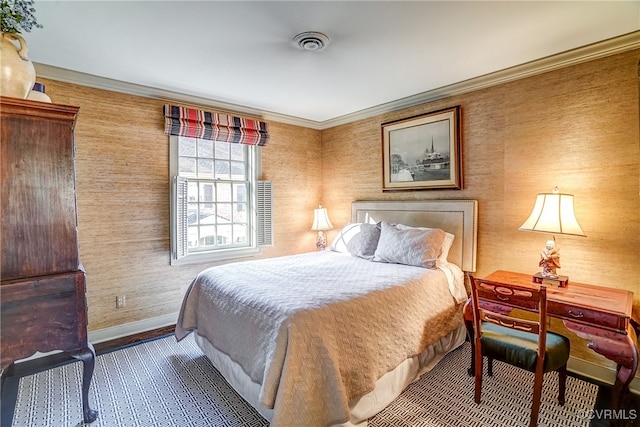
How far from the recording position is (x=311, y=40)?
2.17 meters

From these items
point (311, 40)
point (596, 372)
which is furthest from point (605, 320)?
point (311, 40)

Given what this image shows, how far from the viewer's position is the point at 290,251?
4383 millimetres

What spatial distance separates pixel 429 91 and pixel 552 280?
208 cm

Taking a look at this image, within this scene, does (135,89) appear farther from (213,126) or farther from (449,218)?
(449,218)

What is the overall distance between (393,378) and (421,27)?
232cm

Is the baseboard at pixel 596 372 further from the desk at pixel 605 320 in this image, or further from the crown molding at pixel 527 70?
the crown molding at pixel 527 70

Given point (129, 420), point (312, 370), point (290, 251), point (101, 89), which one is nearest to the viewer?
point (312, 370)

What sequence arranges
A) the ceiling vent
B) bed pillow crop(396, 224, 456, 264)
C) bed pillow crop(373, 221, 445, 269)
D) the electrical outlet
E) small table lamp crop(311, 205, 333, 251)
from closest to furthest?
the ceiling vent
bed pillow crop(373, 221, 445, 269)
bed pillow crop(396, 224, 456, 264)
the electrical outlet
small table lamp crop(311, 205, 333, 251)

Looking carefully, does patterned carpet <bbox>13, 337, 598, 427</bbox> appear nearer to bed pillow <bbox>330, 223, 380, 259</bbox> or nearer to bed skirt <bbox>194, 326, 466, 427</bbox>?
bed skirt <bbox>194, 326, 466, 427</bbox>

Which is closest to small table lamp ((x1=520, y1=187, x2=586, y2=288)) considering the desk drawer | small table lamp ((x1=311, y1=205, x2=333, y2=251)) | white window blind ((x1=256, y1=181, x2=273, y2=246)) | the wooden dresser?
the desk drawer

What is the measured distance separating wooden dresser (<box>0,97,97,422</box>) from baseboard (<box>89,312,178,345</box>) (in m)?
1.74

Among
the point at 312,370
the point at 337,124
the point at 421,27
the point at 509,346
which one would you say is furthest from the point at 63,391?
the point at 337,124

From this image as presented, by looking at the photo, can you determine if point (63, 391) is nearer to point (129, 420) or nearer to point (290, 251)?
point (129, 420)

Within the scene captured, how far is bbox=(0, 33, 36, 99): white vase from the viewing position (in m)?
1.29
